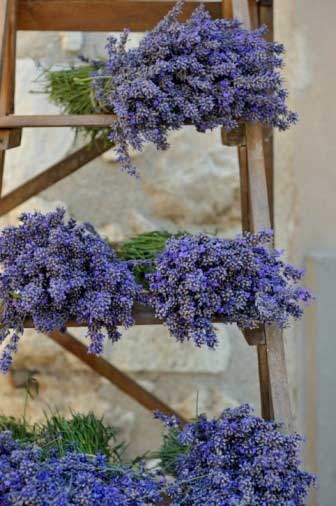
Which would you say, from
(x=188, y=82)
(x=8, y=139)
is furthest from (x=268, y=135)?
(x=8, y=139)

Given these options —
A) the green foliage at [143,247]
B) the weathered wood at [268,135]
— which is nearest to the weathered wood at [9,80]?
the green foliage at [143,247]

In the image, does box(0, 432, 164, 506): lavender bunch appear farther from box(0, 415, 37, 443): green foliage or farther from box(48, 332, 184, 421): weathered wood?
box(48, 332, 184, 421): weathered wood

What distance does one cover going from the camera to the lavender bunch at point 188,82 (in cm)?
104

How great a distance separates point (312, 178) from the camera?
5.98 ft

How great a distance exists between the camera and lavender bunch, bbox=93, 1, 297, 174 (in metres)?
1.04

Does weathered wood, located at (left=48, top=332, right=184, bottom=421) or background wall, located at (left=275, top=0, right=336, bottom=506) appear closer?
weathered wood, located at (left=48, top=332, right=184, bottom=421)

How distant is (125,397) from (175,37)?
1109 mm

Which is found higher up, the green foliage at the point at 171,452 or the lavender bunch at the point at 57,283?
the lavender bunch at the point at 57,283

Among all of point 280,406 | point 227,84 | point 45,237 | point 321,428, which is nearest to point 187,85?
point 227,84

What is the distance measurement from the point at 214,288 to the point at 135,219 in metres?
0.91

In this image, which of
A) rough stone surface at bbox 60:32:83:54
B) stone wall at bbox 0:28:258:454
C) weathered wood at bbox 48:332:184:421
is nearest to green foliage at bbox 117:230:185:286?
weathered wood at bbox 48:332:184:421

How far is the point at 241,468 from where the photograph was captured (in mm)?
966

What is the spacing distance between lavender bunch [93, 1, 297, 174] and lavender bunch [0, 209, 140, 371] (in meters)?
0.15

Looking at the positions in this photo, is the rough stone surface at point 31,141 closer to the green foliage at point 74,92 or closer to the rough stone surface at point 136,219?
the rough stone surface at point 136,219
